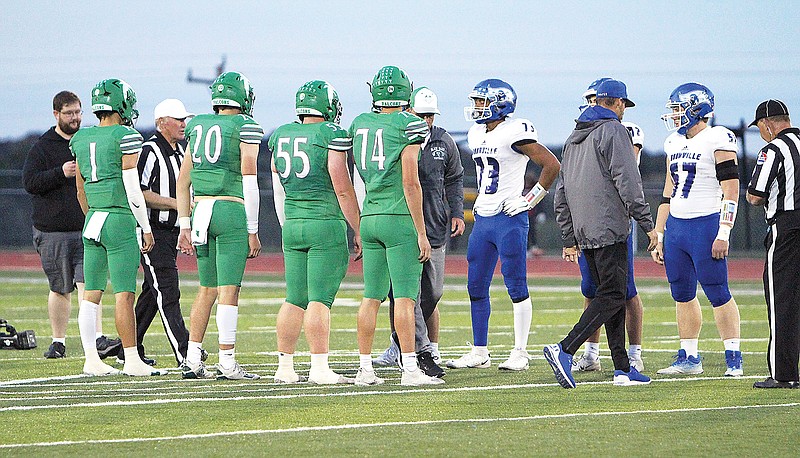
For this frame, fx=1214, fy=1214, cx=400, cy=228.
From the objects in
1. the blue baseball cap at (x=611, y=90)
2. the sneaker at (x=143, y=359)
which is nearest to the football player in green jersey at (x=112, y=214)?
the sneaker at (x=143, y=359)

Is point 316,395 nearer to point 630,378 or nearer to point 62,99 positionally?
point 630,378

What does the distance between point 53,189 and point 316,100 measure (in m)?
3.50

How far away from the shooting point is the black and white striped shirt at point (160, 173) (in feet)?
32.3

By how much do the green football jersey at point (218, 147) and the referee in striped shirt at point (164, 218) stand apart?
106 centimetres

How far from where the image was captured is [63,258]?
11008mm

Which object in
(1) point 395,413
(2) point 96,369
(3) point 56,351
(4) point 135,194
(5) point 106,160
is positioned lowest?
(3) point 56,351

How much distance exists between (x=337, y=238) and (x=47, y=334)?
18.9 feet

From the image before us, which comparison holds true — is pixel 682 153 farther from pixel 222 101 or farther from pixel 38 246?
pixel 38 246

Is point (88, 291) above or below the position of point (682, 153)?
below

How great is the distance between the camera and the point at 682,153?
9203 millimetres

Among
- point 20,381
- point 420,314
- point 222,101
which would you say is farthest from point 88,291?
point 420,314

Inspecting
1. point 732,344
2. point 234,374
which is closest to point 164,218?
point 234,374

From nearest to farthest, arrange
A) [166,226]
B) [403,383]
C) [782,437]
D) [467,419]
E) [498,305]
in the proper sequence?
[782,437], [467,419], [403,383], [166,226], [498,305]

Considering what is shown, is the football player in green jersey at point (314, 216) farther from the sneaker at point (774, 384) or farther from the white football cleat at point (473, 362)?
the sneaker at point (774, 384)
